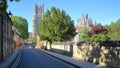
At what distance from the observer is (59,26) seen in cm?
6744

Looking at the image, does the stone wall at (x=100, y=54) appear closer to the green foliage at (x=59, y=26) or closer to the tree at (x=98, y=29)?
the green foliage at (x=59, y=26)

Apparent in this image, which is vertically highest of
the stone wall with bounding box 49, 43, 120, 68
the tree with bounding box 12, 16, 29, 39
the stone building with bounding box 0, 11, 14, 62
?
the tree with bounding box 12, 16, 29, 39

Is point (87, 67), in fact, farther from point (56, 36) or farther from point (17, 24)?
point (17, 24)

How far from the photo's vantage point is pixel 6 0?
1520 cm

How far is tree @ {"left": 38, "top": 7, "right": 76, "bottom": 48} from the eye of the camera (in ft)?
221

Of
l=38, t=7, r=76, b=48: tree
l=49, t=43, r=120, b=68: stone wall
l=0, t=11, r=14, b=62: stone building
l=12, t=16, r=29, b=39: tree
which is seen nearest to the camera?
l=49, t=43, r=120, b=68: stone wall

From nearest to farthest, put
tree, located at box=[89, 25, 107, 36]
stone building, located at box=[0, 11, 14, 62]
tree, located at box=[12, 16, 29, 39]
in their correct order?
stone building, located at box=[0, 11, 14, 62] < tree, located at box=[89, 25, 107, 36] < tree, located at box=[12, 16, 29, 39]

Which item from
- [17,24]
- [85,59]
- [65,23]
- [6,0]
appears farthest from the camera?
[17,24]

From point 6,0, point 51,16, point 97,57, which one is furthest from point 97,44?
point 51,16

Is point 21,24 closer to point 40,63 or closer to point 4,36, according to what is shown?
point 4,36

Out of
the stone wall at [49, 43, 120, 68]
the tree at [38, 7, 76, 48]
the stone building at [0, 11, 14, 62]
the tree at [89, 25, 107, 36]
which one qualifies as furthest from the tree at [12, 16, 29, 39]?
the stone wall at [49, 43, 120, 68]

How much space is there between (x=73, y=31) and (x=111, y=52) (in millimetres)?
44896

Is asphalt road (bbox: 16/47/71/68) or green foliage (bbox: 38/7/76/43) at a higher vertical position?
green foliage (bbox: 38/7/76/43)

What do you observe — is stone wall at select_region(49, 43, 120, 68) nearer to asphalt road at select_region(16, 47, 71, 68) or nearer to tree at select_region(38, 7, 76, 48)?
asphalt road at select_region(16, 47, 71, 68)
